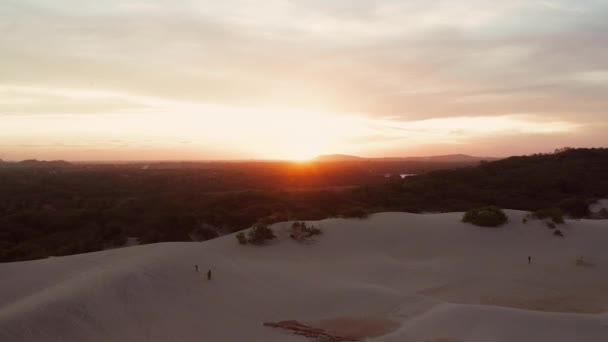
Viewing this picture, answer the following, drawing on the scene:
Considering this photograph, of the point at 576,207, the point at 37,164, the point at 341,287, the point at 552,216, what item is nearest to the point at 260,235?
the point at 341,287

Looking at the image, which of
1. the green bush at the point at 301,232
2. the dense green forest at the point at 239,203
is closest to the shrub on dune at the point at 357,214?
the dense green forest at the point at 239,203

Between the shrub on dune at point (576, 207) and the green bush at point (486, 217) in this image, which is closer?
the green bush at point (486, 217)

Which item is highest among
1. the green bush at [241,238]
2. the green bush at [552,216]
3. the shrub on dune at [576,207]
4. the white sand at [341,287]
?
the green bush at [552,216]

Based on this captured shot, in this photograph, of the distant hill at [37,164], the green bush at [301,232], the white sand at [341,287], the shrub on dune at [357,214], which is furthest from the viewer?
the distant hill at [37,164]

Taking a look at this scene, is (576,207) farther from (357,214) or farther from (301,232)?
(301,232)

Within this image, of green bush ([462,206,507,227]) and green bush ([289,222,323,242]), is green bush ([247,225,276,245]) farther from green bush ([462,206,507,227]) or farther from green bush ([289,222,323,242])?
green bush ([462,206,507,227])

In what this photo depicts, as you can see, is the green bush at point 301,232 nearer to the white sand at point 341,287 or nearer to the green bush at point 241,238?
the white sand at point 341,287
